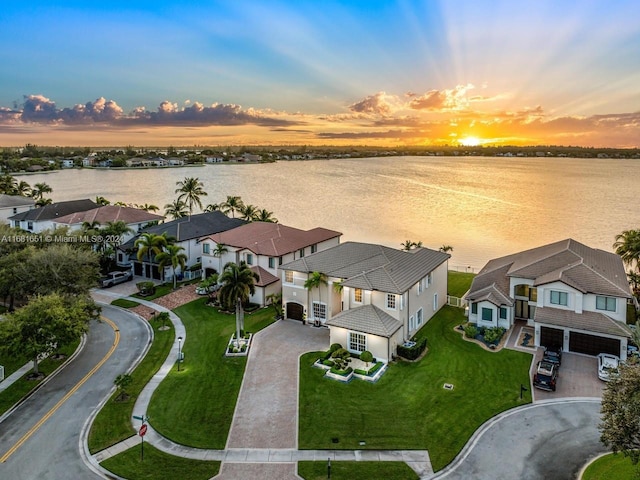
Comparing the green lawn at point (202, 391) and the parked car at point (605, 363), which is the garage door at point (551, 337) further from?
the green lawn at point (202, 391)

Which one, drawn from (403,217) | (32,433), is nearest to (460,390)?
(32,433)

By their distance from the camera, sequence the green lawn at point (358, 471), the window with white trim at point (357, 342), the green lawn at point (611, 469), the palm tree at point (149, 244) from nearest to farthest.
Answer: the green lawn at point (611, 469), the green lawn at point (358, 471), the window with white trim at point (357, 342), the palm tree at point (149, 244)

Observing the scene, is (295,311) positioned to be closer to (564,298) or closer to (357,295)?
(357,295)

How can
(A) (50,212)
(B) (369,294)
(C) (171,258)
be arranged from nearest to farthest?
1. (B) (369,294)
2. (C) (171,258)
3. (A) (50,212)

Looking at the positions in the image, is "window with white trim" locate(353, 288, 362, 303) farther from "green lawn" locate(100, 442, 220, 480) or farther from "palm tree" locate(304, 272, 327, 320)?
"green lawn" locate(100, 442, 220, 480)

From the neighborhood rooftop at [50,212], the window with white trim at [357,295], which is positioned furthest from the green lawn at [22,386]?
the neighborhood rooftop at [50,212]

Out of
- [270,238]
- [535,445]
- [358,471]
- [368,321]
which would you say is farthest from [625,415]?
[270,238]
